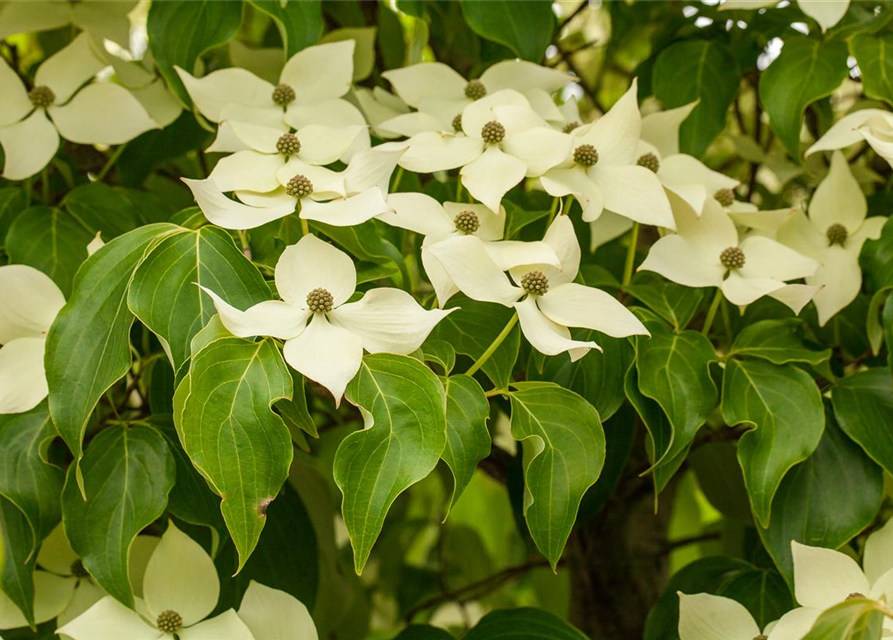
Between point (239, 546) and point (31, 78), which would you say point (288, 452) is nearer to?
point (239, 546)

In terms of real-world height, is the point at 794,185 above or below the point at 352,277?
below

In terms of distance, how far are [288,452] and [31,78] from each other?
546 millimetres

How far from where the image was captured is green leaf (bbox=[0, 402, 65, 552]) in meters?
0.66

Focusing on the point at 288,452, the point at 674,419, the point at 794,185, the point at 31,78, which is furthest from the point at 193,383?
the point at 794,185

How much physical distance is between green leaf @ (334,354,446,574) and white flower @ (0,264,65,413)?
224mm

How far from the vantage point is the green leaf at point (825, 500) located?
2.27ft

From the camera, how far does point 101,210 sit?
81 cm

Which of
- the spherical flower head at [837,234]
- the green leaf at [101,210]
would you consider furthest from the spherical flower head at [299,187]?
the spherical flower head at [837,234]

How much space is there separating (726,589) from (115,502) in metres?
0.45

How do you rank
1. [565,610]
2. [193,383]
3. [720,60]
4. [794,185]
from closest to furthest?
[193,383], [720,60], [794,185], [565,610]

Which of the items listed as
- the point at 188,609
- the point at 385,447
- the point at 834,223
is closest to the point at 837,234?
the point at 834,223

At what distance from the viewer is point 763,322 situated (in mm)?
717

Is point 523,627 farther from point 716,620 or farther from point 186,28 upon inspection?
point 186,28

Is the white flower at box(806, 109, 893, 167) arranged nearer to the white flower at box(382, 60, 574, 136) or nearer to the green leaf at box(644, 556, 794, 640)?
the white flower at box(382, 60, 574, 136)
